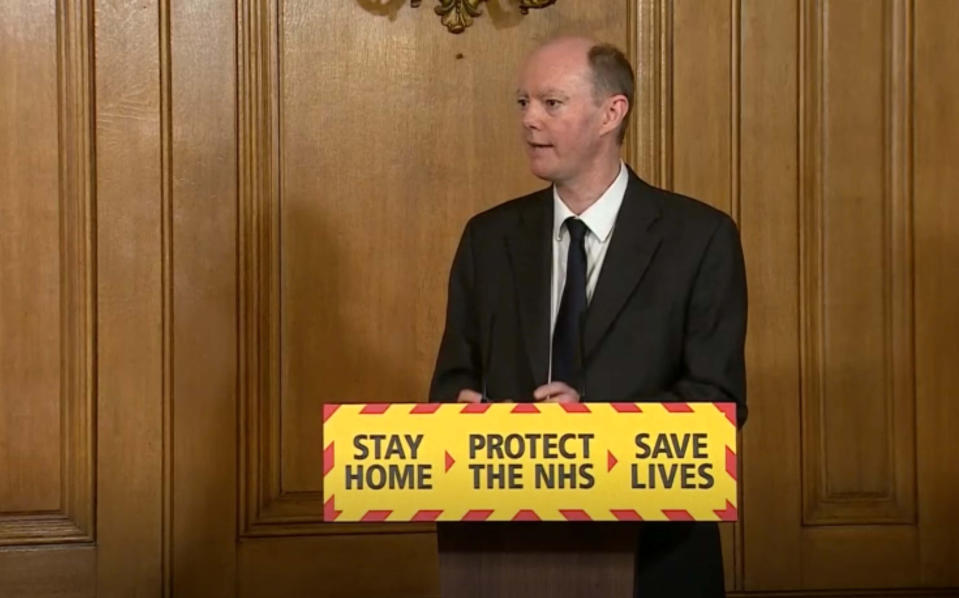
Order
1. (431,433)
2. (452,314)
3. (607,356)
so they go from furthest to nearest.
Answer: (452,314)
(607,356)
(431,433)

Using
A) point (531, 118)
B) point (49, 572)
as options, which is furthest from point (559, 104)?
point (49, 572)

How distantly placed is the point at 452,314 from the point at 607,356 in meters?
0.32

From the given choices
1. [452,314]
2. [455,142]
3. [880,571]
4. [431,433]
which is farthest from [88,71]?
[880,571]

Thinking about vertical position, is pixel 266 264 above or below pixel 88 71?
below

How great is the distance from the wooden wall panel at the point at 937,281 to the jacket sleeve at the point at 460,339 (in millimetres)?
1597

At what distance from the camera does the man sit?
2.29 meters

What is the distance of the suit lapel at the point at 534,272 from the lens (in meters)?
2.31

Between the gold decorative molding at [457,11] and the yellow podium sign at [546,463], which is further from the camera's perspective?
the gold decorative molding at [457,11]

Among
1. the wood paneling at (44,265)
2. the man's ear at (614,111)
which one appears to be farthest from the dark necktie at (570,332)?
the wood paneling at (44,265)

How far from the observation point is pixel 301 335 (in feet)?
11.7

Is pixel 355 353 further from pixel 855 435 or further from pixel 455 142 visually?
pixel 855 435

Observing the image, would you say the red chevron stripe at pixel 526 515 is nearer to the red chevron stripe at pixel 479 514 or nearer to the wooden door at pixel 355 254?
the red chevron stripe at pixel 479 514

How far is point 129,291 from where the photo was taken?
348 cm

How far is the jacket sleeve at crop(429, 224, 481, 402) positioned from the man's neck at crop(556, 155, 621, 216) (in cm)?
20
